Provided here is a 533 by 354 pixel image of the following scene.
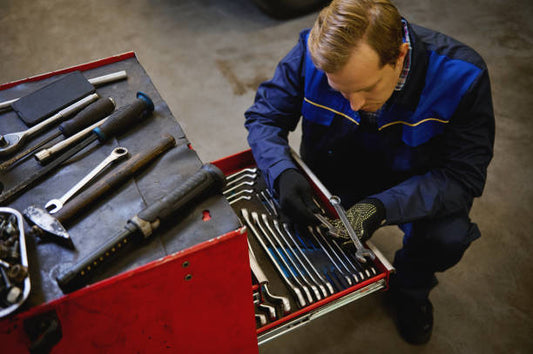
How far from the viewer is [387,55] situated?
113cm

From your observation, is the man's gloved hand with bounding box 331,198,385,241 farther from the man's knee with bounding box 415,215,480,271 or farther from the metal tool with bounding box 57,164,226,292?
the metal tool with bounding box 57,164,226,292

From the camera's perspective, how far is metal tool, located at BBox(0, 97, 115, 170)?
1.07m

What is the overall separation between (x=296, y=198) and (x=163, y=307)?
0.54 m

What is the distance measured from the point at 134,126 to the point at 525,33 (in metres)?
3.01

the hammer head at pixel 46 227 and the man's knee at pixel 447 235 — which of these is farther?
the man's knee at pixel 447 235

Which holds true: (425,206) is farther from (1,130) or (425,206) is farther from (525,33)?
(525,33)

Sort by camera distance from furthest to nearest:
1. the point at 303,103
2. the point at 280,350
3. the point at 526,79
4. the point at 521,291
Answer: the point at 526,79 < the point at 521,291 < the point at 280,350 < the point at 303,103

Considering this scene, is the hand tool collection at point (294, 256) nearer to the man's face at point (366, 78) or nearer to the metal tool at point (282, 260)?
the metal tool at point (282, 260)

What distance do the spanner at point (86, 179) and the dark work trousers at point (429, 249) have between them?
3.18 feet

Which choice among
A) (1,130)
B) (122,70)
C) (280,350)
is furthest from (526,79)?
(1,130)

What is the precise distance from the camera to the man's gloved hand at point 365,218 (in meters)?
1.28

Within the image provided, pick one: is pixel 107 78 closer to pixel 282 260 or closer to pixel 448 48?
pixel 282 260

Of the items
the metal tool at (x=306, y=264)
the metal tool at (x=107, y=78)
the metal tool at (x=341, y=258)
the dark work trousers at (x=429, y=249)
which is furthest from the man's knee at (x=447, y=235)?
the metal tool at (x=107, y=78)

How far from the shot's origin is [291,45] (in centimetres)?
301
